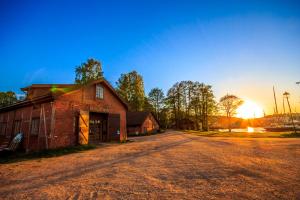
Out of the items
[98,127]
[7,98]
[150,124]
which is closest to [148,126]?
[150,124]

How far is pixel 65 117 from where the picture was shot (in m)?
12.6

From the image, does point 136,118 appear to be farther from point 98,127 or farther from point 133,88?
point 98,127

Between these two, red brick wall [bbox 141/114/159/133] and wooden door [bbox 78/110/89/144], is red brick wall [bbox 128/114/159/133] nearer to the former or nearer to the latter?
red brick wall [bbox 141/114/159/133]

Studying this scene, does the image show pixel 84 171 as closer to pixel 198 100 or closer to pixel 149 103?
pixel 198 100

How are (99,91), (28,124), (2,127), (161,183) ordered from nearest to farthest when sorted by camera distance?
1. (161,183)
2. (28,124)
3. (99,91)
4. (2,127)

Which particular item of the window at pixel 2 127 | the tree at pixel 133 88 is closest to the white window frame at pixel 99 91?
the window at pixel 2 127

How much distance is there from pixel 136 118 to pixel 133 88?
33.0 ft

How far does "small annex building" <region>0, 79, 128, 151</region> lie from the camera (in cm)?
1190

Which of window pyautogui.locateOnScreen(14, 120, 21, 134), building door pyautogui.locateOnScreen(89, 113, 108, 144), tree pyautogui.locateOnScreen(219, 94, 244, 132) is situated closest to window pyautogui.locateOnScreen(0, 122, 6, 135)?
window pyautogui.locateOnScreen(14, 120, 21, 134)

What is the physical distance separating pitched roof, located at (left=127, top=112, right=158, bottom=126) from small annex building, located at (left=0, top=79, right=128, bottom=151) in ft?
54.2

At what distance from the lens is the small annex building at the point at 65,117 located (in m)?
11.9

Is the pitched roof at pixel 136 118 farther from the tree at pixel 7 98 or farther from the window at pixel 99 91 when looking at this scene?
the tree at pixel 7 98

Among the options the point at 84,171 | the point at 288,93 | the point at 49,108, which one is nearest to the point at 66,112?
the point at 49,108

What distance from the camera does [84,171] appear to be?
5934mm
